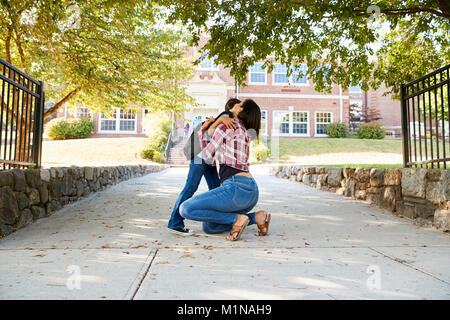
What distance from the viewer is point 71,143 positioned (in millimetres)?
21656

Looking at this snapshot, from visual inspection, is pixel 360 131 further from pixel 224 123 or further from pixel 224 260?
pixel 224 260

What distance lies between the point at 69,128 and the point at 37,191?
22.8 m

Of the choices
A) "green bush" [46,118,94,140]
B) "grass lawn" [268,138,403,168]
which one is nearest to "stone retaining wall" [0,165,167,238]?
"grass lawn" [268,138,403,168]

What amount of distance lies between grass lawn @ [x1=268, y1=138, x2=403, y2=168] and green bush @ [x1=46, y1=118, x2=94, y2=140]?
45.5 ft

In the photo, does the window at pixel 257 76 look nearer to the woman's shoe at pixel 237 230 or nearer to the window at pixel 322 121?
the window at pixel 322 121

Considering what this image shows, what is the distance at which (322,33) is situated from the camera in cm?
652

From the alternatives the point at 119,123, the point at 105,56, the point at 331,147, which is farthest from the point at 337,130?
the point at 105,56

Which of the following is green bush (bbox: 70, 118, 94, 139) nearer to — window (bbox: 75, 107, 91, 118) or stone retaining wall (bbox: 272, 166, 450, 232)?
window (bbox: 75, 107, 91, 118)

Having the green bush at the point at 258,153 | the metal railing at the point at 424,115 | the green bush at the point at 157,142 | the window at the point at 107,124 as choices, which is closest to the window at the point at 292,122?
the green bush at the point at 258,153

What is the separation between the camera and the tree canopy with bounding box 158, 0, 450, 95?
17.3ft

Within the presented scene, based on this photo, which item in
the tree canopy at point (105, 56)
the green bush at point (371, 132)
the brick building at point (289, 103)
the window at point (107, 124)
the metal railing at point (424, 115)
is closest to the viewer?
the metal railing at point (424, 115)

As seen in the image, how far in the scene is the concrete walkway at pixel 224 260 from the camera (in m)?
2.18

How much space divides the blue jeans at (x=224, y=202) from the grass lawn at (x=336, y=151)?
43.8ft
